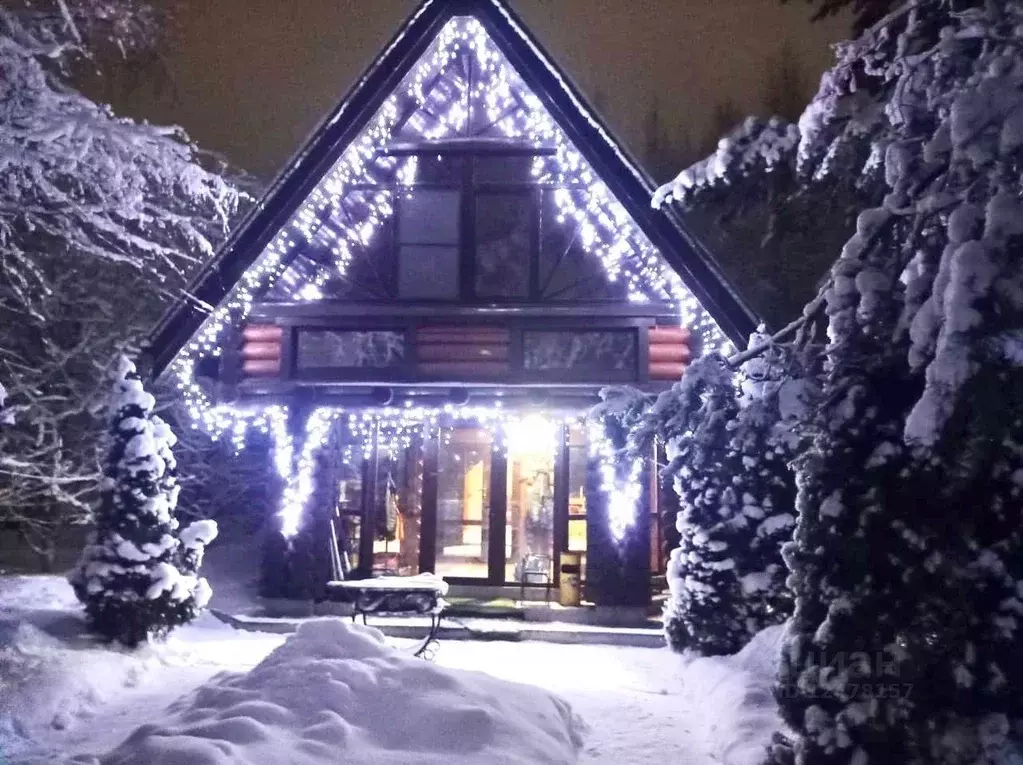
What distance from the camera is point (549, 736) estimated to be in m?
6.85

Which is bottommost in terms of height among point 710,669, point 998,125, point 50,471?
point 710,669

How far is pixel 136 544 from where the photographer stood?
1032 centimetres

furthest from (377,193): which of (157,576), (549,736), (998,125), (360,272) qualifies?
(998,125)

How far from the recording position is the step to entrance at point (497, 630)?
39.3 feet

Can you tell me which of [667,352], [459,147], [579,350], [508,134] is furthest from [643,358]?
[459,147]

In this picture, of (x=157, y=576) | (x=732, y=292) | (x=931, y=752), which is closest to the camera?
(x=931, y=752)

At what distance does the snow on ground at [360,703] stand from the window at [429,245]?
18.0 ft

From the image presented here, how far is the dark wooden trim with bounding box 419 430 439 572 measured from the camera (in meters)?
14.3

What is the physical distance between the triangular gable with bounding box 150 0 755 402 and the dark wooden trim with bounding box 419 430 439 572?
387cm

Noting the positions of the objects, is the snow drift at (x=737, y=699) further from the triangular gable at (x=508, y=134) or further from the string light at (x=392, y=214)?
the triangular gable at (x=508, y=134)

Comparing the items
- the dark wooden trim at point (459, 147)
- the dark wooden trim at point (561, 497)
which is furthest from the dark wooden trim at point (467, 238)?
the dark wooden trim at point (561, 497)

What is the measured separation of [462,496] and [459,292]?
3.94 metres

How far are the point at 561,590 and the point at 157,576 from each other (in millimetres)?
6154

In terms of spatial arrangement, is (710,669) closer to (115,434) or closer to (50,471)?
(115,434)
